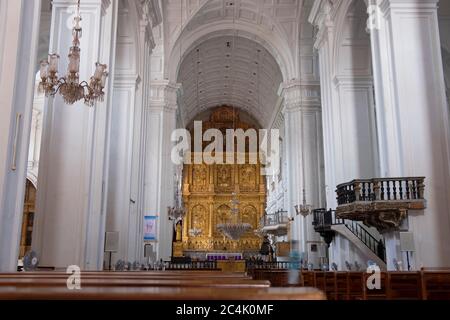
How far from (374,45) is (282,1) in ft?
30.6

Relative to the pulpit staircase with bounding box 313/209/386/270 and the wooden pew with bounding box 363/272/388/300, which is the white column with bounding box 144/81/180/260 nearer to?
the pulpit staircase with bounding box 313/209/386/270

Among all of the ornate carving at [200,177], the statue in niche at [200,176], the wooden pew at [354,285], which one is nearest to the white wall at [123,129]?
the wooden pew at [354,285]

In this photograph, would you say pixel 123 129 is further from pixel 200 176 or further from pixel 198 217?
pixel 200 176

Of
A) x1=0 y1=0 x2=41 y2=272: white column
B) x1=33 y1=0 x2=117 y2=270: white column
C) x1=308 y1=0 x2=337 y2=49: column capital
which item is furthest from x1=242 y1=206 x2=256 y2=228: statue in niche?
x1=0 y1=0 x2=41 y2=272: white column

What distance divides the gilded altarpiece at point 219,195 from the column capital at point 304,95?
12.6 meters

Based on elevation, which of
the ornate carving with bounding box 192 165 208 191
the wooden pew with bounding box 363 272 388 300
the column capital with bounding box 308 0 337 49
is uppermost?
the column capital with bounding box 308 0 337 49

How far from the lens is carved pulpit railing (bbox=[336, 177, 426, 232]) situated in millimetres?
7566

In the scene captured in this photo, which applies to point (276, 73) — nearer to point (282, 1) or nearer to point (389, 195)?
point (282, 1)

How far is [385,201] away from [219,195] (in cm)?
2302

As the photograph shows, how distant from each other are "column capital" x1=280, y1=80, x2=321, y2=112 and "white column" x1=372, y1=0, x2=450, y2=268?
8689 mm

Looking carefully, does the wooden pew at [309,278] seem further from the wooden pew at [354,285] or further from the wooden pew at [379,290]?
the wooden pew at [379,290]

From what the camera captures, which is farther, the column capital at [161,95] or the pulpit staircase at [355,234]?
the column capital at [161,95]

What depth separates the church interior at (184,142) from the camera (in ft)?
14.0

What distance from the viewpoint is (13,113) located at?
4.23 m
